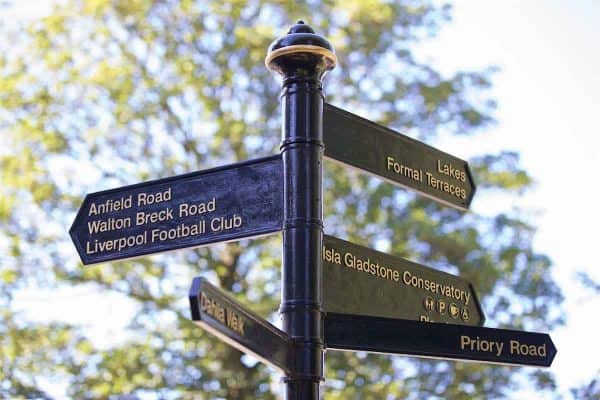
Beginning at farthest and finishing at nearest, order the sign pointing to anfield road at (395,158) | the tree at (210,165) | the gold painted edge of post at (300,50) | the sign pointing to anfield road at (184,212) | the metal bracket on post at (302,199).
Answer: the tree at (210,165) < the sign pointing to anfield road at (395,158) < the gold painted edge of post at (300,50) < the sign pointing to anfield road at (184,212) < the metal bracket on post at (302,199)

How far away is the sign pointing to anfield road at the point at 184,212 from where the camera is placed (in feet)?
11.6

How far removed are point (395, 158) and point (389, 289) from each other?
0.53 metres

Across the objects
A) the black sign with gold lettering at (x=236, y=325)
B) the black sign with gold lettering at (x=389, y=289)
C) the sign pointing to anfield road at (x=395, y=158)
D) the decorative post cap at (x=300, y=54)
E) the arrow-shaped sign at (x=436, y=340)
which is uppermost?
the decorative post cap at (x=300, y=54)

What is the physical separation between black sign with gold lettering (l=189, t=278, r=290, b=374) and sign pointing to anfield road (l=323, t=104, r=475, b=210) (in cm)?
83

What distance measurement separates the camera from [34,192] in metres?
13.3

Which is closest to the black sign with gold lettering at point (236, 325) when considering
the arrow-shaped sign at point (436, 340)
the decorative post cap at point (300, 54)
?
the arrow-shaped sign at point (436, 340)

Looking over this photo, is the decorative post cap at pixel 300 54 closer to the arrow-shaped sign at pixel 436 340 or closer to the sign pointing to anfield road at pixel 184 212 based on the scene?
the sign pointing to anfield road at pixel 184 212

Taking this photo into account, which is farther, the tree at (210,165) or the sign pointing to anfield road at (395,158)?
the tree at (210,165)

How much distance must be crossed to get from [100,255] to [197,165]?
1021 centimetres

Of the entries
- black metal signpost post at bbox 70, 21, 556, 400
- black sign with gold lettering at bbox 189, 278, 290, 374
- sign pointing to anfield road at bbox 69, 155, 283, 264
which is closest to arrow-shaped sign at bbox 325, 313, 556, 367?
black metal signpost post at bbox 70, 21, 556, 400

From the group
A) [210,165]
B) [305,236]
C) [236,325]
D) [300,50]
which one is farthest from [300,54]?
[210,165]

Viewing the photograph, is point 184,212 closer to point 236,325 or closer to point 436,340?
point 236,325

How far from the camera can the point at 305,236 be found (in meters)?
3.49

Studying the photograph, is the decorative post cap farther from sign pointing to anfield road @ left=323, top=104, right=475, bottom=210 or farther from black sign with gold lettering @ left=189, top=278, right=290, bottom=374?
black sign with gold lettering @ left=189, top=278, right=290, bottom=374
